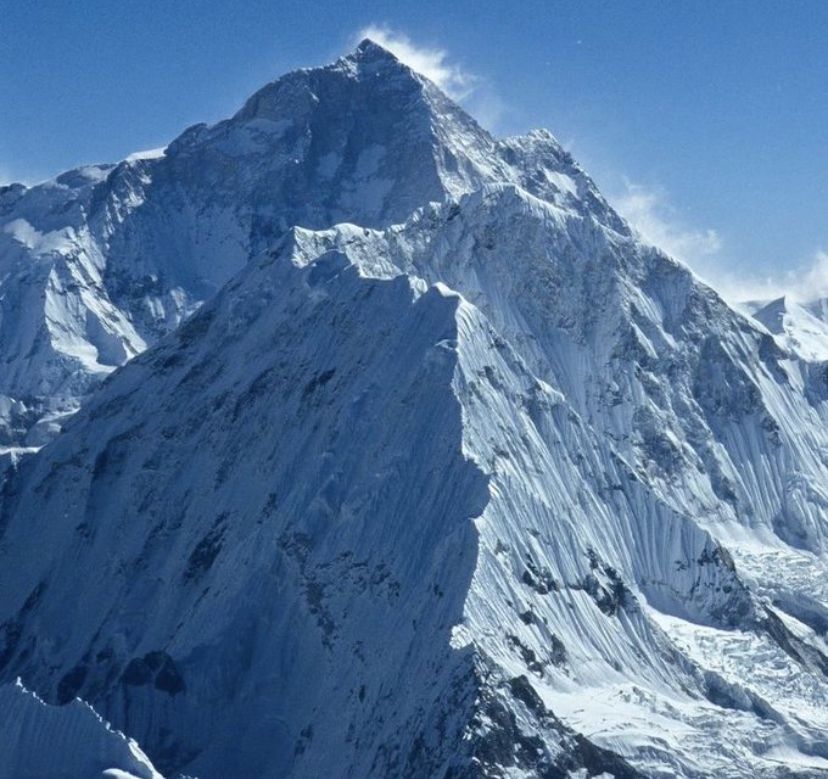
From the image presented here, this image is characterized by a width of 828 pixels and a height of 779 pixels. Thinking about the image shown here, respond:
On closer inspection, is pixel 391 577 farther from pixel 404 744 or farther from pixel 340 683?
pixel 404 744

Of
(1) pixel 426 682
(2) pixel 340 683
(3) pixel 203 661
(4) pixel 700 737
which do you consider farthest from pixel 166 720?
(4) pixel 700 737

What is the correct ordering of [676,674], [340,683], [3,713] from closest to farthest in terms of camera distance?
[3,713] → [340,683] → [676,674]

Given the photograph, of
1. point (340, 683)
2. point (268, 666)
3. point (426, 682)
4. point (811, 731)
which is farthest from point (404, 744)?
point (811, 731)

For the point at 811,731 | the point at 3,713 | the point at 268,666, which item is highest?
the point at 811,731

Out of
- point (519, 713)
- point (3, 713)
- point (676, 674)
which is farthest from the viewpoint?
point (676, 674)

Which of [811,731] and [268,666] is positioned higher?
[811,731]

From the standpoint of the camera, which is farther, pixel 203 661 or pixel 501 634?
pixel 203 661
